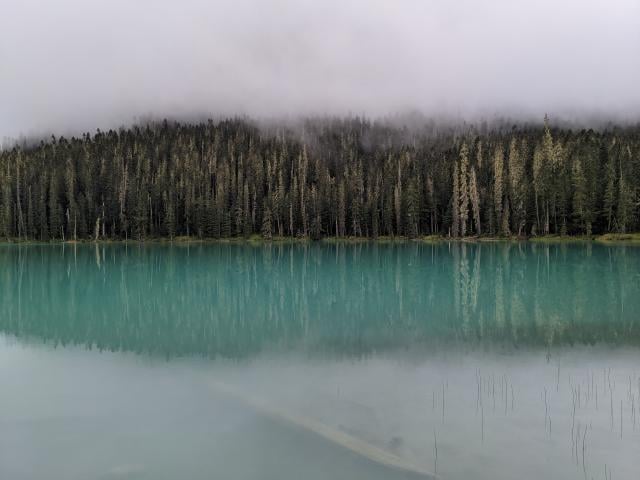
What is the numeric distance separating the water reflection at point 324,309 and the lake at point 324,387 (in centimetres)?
15

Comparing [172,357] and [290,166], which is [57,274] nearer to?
[172,357]

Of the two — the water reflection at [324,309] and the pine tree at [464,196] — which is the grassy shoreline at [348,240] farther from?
the water reflection at [324,309]

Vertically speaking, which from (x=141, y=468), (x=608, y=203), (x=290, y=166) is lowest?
(x=141, y=468)

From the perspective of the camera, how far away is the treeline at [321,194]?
294 feet

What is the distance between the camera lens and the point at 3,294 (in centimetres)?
3170

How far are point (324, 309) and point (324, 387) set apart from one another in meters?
11.6

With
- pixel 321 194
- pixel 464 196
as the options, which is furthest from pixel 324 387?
pixel 321 194

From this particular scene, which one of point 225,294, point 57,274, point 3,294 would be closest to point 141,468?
point 225,294

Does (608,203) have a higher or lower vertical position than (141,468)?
higher

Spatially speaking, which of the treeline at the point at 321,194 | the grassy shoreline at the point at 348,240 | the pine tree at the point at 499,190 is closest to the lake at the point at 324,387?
the grassy shoreline at the point at 348,240

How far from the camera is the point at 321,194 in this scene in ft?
375

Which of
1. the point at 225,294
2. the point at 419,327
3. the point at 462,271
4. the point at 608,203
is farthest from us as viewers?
the point at 608,203

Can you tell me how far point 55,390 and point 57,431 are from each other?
3.04 metres

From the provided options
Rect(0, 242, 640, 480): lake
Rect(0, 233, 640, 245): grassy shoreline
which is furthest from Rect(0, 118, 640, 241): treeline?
Rect(0, 242, 640, 480): lake
